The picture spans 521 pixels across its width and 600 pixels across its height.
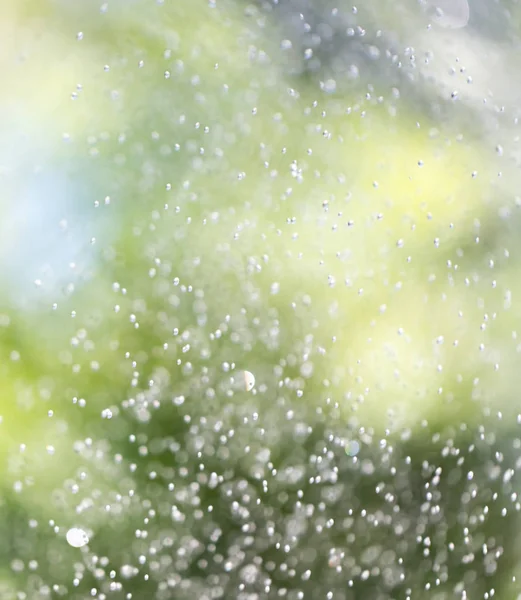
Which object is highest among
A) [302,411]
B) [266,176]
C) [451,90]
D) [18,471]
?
[451,90]

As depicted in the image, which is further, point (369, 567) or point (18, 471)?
point (369, 567)

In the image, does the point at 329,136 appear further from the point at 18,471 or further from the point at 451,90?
the point at 18,471

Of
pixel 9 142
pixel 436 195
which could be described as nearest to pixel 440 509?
pixel 436 195

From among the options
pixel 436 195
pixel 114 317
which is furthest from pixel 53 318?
pixel 436 195

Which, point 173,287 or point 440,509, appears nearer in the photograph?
point 173,287

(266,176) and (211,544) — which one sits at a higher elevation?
(266,176)

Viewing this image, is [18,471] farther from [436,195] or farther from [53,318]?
[436,195]
